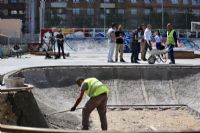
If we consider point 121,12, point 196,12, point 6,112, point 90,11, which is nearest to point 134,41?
point 6,112

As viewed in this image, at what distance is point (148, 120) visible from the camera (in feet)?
53.7

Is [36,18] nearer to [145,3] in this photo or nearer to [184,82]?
[145,3]

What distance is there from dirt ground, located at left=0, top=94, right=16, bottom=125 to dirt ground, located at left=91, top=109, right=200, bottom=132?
3.50 m

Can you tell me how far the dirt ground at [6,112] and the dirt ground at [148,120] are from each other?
3.50 meters

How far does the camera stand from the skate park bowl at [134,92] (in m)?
16.6

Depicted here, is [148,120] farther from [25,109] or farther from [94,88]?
[25,109]

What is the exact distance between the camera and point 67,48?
157 ft

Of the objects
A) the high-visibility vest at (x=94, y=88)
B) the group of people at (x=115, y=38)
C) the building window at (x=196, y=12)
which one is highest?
the building window at (x=196, y=12)

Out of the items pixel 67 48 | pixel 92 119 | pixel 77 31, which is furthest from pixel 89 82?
pixel 77 31

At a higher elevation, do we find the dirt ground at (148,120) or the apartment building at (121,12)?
the apartment building at (121,12)

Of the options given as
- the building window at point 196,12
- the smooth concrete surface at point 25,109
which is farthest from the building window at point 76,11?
the smooth concrete surface at point 25,109

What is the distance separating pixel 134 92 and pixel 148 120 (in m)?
3.86

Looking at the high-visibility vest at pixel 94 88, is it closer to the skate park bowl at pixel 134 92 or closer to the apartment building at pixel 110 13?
the skate park bowl at pixel 134 92

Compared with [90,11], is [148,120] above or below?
below
